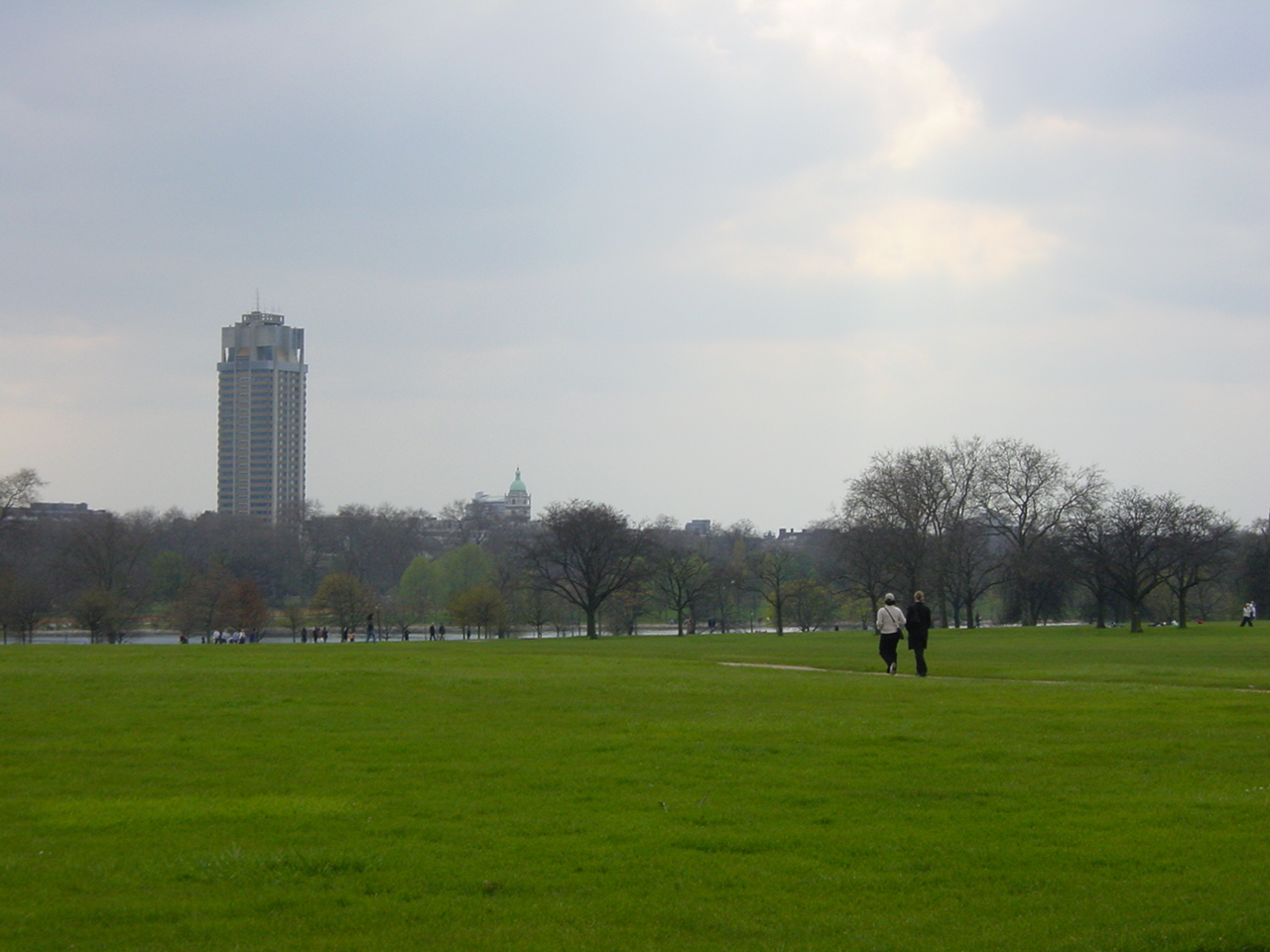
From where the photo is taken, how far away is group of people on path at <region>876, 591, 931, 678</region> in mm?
27609

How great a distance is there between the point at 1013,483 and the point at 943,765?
7984 cm

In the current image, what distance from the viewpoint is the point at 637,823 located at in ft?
35.3

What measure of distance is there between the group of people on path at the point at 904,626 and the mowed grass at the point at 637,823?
20.3 ft

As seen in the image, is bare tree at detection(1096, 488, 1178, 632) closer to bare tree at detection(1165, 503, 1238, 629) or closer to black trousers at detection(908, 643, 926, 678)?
bare tree at detection(1165, 503, 1238, 629)

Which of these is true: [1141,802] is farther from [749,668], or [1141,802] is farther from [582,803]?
[749,668]

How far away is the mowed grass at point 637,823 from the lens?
798 centimetres

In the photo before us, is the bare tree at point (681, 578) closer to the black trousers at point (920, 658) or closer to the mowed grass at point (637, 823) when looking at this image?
the black trousers at point (920, 658)

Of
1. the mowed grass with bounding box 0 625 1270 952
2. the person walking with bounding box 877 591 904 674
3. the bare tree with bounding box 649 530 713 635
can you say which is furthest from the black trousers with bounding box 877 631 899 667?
the bare tree with bounding box 649 530 713 635

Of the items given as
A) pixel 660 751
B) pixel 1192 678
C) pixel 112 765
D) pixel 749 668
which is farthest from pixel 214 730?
pixel 1192 678

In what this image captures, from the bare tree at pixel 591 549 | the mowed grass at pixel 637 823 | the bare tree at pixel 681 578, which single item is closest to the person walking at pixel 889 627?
the mowed grass at pixel 637 823

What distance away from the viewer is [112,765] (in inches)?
550

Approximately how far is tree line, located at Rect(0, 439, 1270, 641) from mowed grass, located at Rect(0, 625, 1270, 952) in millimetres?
57213

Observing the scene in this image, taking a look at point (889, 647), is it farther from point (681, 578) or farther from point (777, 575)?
point (681, 578)

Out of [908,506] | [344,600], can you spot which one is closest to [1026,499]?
[908,506]
